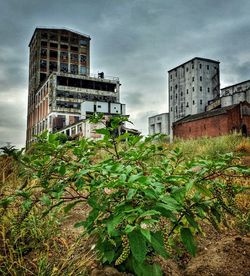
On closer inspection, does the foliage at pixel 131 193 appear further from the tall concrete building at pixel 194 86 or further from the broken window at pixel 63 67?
the tall concrete building at pixel 194 86

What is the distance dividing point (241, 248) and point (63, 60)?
55.2m

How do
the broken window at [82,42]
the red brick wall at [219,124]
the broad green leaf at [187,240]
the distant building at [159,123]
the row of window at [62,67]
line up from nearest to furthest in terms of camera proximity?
the broad green leaf at [187,240]
the red brick wall at [219,124]
the row of window at [62,67]
the broken window at [82,42]
the distant building at [159,123]

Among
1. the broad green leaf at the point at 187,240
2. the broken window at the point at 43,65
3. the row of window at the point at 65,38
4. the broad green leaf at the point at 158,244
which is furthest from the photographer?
the row of window at the point at 65,38

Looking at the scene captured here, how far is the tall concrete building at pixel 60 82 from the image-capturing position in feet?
149

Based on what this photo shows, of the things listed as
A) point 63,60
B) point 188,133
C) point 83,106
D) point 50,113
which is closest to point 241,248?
point 188,133

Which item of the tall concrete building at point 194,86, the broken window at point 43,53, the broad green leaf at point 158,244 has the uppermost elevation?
the broken window at point 43,53

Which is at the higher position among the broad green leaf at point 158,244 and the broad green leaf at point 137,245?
the broad green leaf at point 137,245

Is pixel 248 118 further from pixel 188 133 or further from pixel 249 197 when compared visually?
pixel 249 197

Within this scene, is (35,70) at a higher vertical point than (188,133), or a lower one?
higher

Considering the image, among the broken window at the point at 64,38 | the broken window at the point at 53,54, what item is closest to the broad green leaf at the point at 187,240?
the broken window at the point at 53,54

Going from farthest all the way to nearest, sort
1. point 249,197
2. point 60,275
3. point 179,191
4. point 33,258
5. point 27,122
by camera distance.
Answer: point 27,122 → point 249,197 → point 33,258 → point 60,275 → point 179,191

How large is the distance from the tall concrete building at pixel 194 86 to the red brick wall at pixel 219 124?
29236 mm

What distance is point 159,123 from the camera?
66.6m

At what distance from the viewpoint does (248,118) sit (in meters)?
29.3
